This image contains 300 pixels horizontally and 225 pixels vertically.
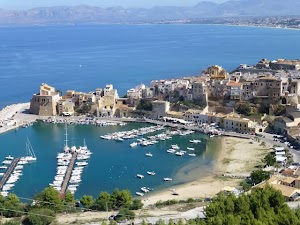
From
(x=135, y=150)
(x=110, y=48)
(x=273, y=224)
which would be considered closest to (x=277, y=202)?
(x=273, y=224)

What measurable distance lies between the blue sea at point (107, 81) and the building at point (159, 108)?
1732 mm

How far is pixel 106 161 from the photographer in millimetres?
24156

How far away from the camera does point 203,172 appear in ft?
73.1

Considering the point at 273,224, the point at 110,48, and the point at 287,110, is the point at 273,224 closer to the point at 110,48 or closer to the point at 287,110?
the point at 287,110

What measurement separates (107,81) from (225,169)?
2765 cm

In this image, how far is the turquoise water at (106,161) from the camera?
2109cm

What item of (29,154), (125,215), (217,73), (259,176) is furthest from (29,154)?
(217,73)

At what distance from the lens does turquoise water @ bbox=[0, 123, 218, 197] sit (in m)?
21.1

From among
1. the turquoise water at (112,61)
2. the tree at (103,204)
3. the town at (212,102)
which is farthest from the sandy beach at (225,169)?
the turquoise water at (112,61)

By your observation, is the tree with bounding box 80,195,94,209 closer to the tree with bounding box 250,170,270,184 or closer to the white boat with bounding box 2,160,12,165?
the tree with bounding box 250,170,270,184

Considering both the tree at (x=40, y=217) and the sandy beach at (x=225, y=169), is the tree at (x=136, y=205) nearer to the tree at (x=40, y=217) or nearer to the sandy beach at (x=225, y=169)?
the sandy beach at (x=225, y=169)

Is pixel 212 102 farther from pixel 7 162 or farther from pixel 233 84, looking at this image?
pixel 7 162

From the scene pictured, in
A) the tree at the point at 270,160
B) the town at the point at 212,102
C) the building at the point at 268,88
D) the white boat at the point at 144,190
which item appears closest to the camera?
the white boat at the point at 144,190

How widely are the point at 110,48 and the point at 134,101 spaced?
158ft
